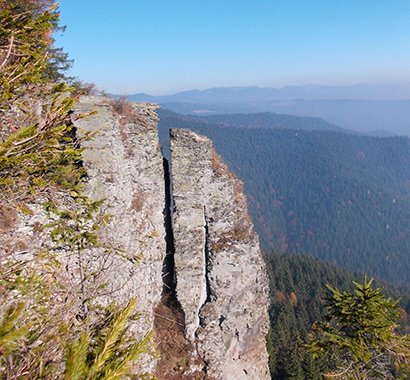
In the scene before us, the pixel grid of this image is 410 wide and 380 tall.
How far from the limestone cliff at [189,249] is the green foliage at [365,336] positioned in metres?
4.45

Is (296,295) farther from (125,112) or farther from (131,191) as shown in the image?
(125,112)

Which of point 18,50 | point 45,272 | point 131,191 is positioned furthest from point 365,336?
point 18,50

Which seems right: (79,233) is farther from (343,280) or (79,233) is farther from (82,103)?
(343,280)

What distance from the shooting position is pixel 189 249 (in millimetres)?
19703

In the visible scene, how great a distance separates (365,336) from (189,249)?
10386mm

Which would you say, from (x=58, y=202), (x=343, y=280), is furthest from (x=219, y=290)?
(x=343, y=280)

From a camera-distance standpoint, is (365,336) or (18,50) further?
(365,336)

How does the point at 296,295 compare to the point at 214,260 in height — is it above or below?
below

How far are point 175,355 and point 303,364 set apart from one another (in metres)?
34.2

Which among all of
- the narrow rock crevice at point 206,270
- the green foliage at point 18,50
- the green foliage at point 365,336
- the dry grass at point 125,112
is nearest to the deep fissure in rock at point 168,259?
the narrow rock crevice at point 206,270

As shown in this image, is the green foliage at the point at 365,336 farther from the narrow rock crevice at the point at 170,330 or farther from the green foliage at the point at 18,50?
the green foliage at the point at 18,50

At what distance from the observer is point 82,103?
58.9 feet

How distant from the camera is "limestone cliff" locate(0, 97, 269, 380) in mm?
17688

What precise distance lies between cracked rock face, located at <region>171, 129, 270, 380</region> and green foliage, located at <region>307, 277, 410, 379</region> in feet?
14.5
